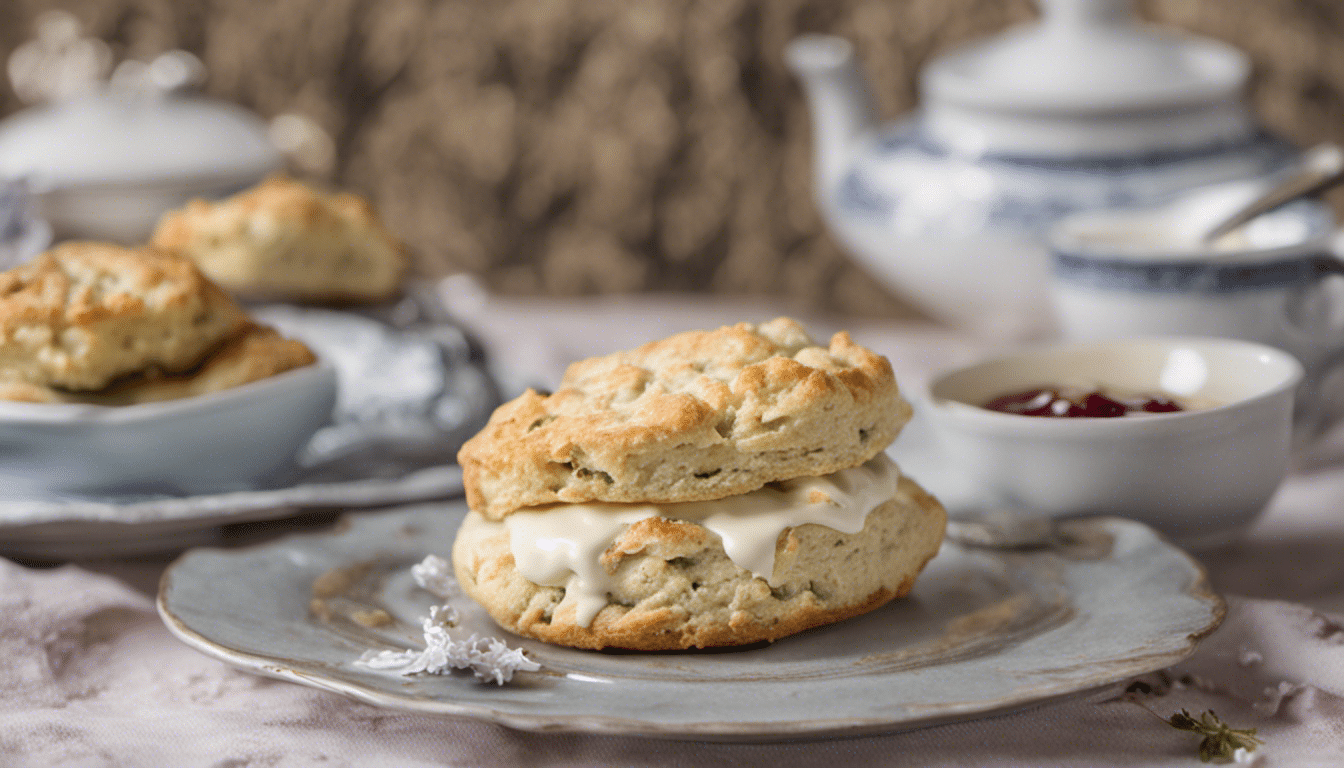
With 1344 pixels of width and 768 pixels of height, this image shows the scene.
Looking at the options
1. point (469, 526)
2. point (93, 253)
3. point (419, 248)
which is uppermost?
point (93, 253)

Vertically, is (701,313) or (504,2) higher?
(504,2)

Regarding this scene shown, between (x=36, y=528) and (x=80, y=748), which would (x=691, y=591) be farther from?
(x=36, y=528)

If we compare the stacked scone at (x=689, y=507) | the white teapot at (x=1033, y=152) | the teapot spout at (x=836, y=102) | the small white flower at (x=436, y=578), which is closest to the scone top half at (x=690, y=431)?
the stacked scone at (x=689, y=507)

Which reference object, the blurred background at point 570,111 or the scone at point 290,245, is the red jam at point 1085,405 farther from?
the blurred background at point 570,111

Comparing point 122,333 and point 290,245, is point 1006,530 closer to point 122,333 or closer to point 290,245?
point 122,333

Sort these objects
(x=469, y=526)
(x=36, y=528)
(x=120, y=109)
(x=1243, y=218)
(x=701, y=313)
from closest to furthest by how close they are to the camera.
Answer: (x=469, y=526), (x=36, y=528), (x=1243, y=218), (x=120, y=109), (x=701, y=313)

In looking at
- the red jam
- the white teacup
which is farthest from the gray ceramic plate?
the white teacup

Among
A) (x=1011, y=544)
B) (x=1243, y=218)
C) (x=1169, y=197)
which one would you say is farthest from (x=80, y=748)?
(x=1169, y=197)

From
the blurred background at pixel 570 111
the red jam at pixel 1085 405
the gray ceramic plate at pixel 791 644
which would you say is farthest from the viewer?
the blurred background at pixel 570 111

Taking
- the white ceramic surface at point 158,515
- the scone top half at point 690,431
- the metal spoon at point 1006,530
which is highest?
the scone top half at point 690,431
